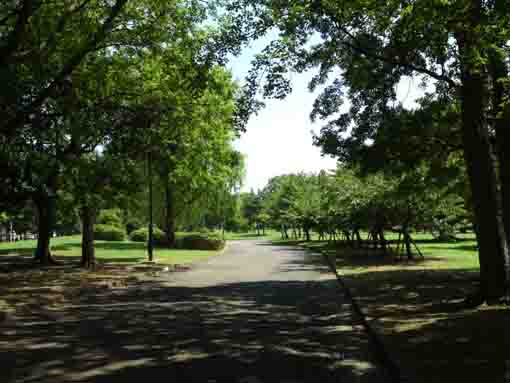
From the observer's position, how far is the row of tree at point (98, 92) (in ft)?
40.5

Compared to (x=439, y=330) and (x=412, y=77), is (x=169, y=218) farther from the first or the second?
(x=439, y=330)

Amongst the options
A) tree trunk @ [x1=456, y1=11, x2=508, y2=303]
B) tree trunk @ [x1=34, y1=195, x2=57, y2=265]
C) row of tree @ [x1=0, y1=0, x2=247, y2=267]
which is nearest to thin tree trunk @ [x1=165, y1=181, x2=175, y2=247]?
tree trunk @ [x1=34, y1=195, x2=57, y2=265]

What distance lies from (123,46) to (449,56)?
11409 millimetres

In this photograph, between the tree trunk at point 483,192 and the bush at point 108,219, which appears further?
the bush at point 108,219

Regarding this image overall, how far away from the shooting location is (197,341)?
23.0ft

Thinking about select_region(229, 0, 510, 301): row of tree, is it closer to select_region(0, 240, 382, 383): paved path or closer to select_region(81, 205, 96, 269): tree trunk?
select_region(0, 240, 382, 383): paved path

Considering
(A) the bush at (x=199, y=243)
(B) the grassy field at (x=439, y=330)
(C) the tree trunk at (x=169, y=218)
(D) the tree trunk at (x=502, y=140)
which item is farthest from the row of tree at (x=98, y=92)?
(C) the tree trunk at (x=169, y=218)

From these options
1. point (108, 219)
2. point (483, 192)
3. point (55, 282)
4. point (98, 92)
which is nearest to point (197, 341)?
point (483, 192)

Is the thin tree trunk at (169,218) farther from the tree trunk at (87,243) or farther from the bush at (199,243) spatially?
the tree trunk at (87,243)

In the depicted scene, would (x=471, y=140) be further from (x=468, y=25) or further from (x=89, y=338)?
(x=89, y=338)

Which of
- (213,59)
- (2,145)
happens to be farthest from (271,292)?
(2,145)

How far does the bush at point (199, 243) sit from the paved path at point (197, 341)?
25095 mm

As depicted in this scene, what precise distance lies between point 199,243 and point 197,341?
1240 inches

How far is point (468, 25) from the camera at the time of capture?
699 cm
